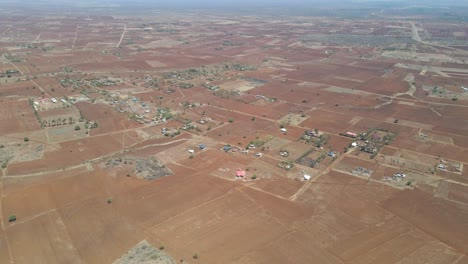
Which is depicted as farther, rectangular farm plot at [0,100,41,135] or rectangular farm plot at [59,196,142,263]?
rectangular farm plot at [0,100,41,135]

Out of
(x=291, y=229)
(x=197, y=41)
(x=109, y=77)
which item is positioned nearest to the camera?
(x=291, y=229)

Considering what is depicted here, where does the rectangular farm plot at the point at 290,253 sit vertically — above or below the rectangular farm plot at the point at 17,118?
above

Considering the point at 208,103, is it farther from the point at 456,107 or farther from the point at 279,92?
the point at 456,107

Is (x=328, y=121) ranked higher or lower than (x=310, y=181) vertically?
higher

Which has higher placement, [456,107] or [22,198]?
[456,107]

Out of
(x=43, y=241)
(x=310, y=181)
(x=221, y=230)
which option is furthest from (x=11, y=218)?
(x=310, y=181)

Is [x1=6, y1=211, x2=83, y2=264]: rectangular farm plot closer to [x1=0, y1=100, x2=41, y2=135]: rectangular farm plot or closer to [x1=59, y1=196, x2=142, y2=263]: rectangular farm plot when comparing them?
[x1=59, y1=196, x2=142, y2=263]: rectangular farm plot

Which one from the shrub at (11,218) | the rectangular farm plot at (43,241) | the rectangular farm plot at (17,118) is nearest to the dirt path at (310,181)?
the rectangular farm plot at (43,241)

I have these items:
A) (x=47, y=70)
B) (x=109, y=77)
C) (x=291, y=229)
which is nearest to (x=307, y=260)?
(x=291, y=229)

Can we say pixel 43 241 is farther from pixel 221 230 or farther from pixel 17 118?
pixel 17 118

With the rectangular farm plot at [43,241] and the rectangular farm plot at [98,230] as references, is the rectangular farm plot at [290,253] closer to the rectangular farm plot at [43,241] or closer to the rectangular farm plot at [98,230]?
the rectangular farm plot at [98,230]

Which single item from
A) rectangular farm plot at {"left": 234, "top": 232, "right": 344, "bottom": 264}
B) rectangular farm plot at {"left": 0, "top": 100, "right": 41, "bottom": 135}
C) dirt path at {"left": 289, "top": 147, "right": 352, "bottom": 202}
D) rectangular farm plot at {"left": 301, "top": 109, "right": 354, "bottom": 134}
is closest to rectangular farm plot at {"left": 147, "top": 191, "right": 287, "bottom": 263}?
rectangular farm plot at {"left": 234, "top": 232, "right": 344, "bottom": 264}
